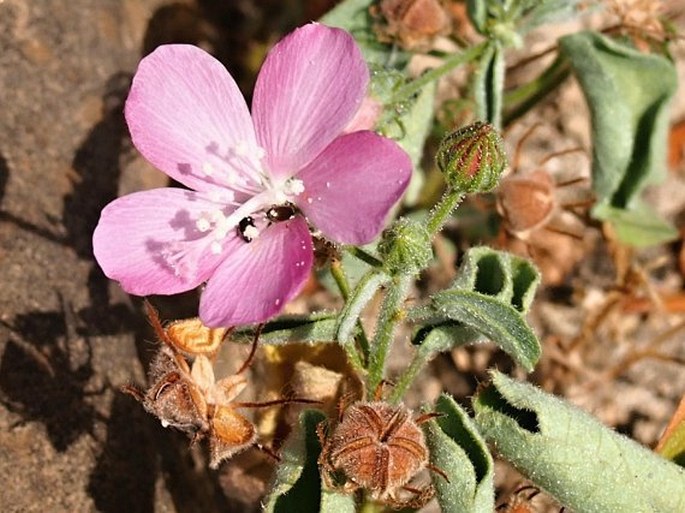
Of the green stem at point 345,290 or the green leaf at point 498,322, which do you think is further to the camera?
the green stem at point 345,290

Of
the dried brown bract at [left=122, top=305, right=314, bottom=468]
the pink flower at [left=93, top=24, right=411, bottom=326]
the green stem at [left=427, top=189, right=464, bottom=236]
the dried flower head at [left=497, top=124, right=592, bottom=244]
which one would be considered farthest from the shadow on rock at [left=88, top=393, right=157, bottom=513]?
the dried flower head at [left=497, top=124, right=592, bottom=244]

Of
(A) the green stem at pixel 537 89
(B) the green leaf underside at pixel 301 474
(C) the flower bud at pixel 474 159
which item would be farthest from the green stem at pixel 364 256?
(A) the green stem at pixel 537 89

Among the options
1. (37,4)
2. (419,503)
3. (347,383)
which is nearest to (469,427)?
(419,503)

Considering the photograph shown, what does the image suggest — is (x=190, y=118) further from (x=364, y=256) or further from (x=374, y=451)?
(x=374, y=451)

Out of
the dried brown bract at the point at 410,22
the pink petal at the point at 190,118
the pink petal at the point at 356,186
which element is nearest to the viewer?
the pink petal at the point at 356,186

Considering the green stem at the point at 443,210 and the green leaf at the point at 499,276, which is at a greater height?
the green stem at the point at 443,210

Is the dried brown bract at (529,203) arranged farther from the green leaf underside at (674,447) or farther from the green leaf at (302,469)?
the green leaf at (302,469)

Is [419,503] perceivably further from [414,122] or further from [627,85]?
[627,85]

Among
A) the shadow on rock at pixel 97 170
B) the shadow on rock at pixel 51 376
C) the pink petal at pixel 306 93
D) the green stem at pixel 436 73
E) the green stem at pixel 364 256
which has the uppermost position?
the pink petal at pixel 306 93
